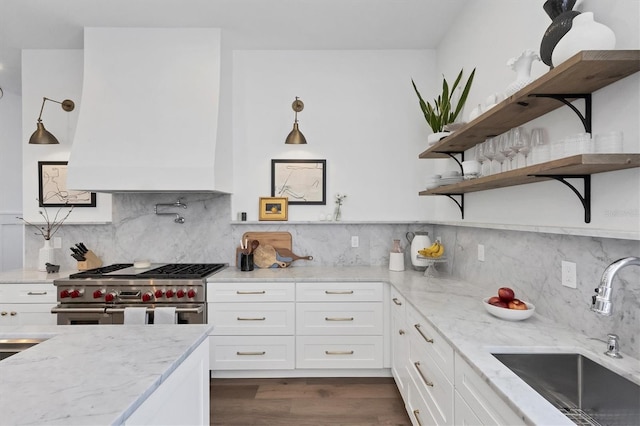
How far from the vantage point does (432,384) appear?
1.66m

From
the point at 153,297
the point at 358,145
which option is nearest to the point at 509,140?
the point at 358,145

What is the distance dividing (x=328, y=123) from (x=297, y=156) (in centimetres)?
45

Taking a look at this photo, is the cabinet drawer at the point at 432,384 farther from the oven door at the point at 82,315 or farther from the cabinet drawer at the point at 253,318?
the oven door at the point at 82,315

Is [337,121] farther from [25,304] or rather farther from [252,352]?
[25,304]

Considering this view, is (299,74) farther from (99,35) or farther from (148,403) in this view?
(148,403)

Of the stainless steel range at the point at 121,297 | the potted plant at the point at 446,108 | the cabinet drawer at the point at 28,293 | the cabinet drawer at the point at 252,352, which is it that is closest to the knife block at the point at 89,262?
the cabinet drawer at the point at 28,293

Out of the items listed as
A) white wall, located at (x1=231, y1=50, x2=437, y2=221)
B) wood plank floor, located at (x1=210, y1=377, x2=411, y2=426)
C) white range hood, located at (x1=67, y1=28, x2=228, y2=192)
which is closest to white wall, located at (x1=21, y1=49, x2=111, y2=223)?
white range hood, located at (x1=67, y1=28, x2=228, y2=192)

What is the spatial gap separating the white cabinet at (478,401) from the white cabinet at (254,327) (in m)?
1.62

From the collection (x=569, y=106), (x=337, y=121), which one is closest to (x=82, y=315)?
(x=337, y=121)

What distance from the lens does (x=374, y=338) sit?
8.98ft

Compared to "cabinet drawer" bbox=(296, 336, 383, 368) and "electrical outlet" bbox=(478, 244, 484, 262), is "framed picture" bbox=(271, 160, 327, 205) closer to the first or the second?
"cabinet drawer" bbox=(296, 336, 383, 368)

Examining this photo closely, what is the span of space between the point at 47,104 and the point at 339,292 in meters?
3.29

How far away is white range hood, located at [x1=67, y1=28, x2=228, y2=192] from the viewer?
2.72m

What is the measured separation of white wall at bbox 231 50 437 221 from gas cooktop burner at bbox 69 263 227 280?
60 centimetres
